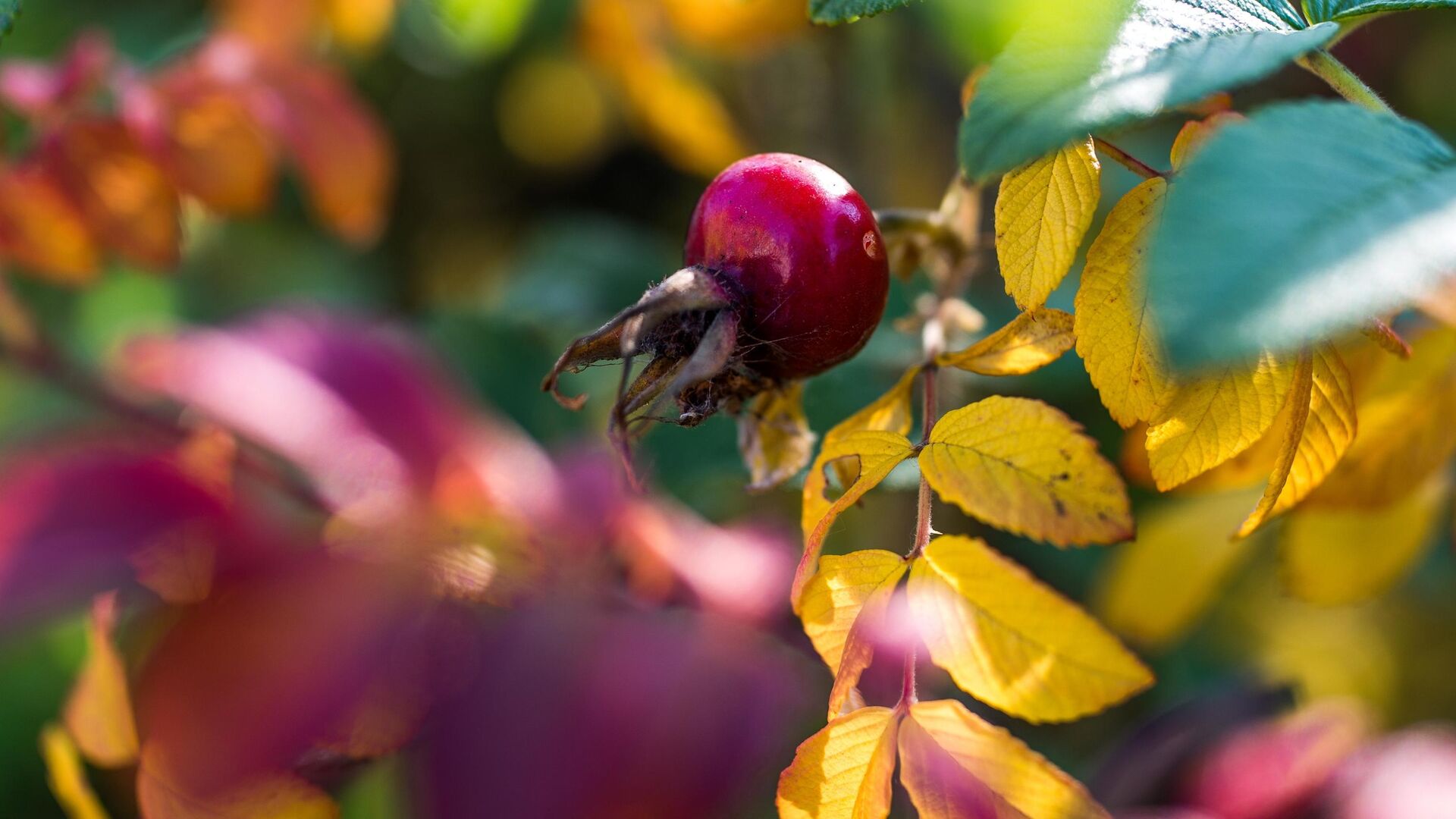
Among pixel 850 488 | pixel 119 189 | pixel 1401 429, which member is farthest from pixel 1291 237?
pixel 119 189

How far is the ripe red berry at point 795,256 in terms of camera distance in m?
0.42

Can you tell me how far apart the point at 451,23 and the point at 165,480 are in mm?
426

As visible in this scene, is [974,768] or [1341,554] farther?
[1341,554]

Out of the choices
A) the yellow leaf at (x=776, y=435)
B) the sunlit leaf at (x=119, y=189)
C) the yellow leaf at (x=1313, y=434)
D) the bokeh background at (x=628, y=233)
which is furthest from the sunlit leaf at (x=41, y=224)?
the yellow leaf at (x=1313, y=434)

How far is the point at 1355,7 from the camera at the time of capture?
1.21 feet

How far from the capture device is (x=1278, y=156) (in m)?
0.27

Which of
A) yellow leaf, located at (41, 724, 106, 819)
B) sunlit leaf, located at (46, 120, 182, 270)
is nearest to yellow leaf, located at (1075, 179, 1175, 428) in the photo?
yellow leaf, located at (41, 724, 106, 819)

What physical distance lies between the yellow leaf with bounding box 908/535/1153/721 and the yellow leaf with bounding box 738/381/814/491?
90mm

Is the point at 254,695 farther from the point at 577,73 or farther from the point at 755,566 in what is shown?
the point at 577,73

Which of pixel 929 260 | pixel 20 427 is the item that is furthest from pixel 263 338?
pixel 20 427

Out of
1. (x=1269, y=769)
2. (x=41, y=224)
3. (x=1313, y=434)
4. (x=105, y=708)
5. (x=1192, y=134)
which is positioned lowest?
(x=1269, y=769)

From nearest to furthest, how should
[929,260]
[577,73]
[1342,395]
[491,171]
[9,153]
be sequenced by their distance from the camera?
[1342,395], [929,260], [9,153], [577,73], [491,171]

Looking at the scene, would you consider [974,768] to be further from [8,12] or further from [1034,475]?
[8,12]

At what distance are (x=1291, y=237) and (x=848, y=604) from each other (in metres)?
0.21
